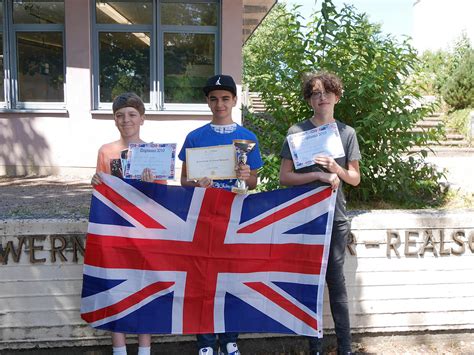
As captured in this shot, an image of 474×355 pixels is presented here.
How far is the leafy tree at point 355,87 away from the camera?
4879 millimetres

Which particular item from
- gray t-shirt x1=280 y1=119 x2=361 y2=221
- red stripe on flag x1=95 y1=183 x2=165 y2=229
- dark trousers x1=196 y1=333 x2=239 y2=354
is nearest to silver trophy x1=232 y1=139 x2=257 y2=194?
gray t-shirt x1=280 y1=119 x2=361 y2=221

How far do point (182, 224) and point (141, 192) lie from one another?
0.34 meters

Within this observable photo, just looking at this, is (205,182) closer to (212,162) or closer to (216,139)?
(212,162)

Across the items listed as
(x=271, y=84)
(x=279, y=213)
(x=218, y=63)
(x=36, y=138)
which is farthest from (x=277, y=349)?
(x=36, y=138)

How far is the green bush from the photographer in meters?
18.0

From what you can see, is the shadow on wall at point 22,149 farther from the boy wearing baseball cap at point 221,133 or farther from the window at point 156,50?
the boy wearing baseball cap at point 221,133

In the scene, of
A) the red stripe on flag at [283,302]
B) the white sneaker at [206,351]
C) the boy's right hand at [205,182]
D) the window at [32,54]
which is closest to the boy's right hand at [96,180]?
the boy's right hand at [205,182]

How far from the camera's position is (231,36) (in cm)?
986

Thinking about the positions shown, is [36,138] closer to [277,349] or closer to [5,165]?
[5,165]

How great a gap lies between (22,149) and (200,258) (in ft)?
25.2

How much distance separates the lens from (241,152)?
10.9ft

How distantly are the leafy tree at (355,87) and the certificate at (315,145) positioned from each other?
151 centimetres

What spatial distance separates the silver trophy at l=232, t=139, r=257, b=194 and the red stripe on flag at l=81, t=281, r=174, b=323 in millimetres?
804

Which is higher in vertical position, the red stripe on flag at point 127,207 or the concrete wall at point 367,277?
the red stripe on flag at point 127,207
